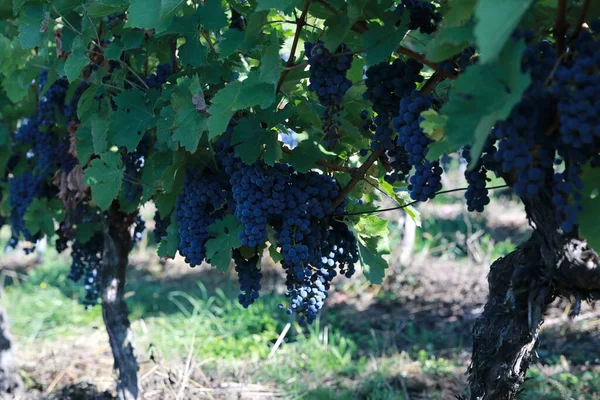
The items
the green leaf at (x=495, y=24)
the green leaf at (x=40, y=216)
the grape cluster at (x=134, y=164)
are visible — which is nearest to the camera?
the green leaf at (x=495, y=24)

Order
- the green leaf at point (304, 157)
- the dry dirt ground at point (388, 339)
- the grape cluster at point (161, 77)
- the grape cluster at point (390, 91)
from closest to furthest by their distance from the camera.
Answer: the grape cluster at point (390, 91) → the green leaf at point (304, 157) → the grape cluster at point (161, 77) → the dry dirt ground at point (388, 339)

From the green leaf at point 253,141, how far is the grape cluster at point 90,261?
1.89 metres

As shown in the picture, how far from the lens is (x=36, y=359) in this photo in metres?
5.52

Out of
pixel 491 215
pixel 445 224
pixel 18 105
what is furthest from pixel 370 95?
pixel 491 215

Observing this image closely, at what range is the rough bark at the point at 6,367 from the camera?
13.7ft

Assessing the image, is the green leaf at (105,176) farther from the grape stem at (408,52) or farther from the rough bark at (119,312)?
the grape stem at (408,52)

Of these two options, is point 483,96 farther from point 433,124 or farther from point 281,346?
point 281,346

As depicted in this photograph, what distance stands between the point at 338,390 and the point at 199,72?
8.52 ft

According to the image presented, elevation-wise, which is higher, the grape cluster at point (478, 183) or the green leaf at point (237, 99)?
the green leaf at point (237, 99)

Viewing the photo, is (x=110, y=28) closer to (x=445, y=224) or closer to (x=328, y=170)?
(x=328, y=170)

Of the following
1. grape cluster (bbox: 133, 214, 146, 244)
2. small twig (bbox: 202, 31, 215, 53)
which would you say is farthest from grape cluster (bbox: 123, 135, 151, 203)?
small twig (bbox: 202, 31, 215, 53)

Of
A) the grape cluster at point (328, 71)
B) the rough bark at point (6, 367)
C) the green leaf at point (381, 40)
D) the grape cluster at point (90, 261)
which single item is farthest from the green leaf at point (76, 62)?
the rough bark at point (6, 367)

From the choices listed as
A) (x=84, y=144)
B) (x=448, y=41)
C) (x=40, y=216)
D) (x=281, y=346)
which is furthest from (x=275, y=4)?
(x=281, y=346)

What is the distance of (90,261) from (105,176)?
4.76ft
